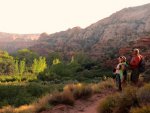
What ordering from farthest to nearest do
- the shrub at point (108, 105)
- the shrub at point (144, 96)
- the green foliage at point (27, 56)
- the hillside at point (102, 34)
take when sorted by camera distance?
the hillside at point (102, 34) < the green foliage at point (27, 56) < the shrub at point (108, 105) < the shrub at point (144, 96)

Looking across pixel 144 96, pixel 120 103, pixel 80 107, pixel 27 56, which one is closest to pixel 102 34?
pixel 27 56

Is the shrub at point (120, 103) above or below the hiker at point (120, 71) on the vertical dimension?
below

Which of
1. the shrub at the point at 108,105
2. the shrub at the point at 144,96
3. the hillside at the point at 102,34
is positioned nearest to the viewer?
the shrub at the point at 144,96

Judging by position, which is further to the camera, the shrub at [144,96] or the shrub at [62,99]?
the shrub at [62,99]

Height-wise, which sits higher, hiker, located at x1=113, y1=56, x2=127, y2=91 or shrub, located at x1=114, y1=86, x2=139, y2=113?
hiker, located at x1=113, y1=56, x2=127, y2=91

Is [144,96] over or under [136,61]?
under

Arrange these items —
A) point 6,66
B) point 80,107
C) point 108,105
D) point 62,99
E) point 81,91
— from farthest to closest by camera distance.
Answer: point 6,66 → point 81,91 → point 62,99 → point 80,107 → point 108,105

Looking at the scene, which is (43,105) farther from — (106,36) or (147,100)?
(106,36)

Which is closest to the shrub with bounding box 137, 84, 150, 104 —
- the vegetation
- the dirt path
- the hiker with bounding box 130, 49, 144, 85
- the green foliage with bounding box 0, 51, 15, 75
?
the vegetation

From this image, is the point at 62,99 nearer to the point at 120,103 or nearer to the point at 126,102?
the point at 120,103

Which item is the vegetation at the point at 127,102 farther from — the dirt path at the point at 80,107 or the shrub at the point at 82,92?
the shrub at the point at 82,92

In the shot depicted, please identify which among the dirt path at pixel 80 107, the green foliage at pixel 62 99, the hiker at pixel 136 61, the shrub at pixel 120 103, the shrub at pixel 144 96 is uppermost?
the hiker at pixel 136 61

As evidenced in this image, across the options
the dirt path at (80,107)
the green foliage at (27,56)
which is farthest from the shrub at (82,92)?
the green foliage at (27,56)

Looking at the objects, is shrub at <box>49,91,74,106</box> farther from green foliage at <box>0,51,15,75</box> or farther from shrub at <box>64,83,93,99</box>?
green foliage at <box>0,51,15,75</box>
